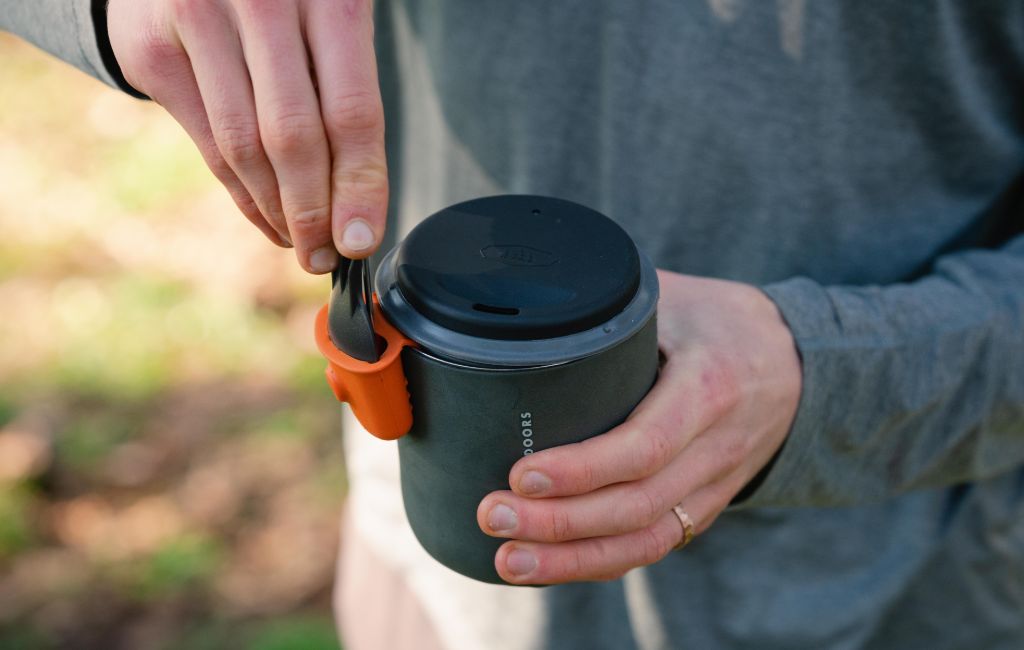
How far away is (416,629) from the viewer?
1.71m

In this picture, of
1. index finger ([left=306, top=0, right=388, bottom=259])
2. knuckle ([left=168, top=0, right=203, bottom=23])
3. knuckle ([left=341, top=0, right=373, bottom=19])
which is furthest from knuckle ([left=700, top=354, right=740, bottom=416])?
knuckle ([left=168, top=0, right=203, bottom=23])

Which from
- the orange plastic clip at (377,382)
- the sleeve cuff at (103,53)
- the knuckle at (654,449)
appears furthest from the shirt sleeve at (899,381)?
the sleeve cuff at (103,53)

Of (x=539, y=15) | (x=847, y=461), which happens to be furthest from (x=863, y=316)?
(x=539, y=15)

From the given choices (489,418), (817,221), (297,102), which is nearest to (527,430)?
(489,418)

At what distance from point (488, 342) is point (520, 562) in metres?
0.25

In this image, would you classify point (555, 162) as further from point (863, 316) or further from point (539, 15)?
point (863, 316)

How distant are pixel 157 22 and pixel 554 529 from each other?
2.12ft

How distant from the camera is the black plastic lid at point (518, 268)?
85 cm

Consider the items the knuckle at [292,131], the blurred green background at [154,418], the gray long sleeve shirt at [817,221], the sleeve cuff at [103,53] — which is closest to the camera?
the knuckle at [292,131]

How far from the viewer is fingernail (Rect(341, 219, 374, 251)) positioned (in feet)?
2.83

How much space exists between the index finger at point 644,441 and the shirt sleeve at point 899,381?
186 millimetres

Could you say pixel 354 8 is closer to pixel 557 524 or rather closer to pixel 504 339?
pixel 504 339

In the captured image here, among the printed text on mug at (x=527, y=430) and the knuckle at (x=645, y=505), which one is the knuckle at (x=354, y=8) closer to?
the printed text on mug at (x=527, y=430)

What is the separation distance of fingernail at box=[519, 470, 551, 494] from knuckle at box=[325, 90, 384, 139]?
1.18 feet
